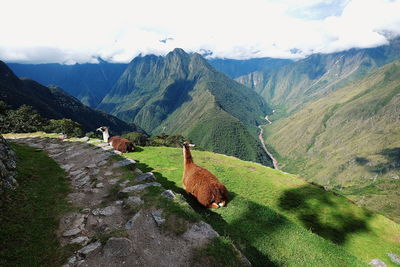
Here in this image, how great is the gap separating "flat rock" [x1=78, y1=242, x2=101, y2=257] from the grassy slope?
5521 mm

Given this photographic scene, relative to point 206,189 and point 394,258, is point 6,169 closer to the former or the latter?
point 206,189

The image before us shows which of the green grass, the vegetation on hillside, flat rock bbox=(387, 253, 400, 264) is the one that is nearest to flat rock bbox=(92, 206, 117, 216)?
the green grass

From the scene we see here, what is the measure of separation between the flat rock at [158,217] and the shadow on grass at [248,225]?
2265 millimetres

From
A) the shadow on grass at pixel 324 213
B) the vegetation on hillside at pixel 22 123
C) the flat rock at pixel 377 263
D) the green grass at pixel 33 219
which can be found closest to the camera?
the green grass at pixel 33 219

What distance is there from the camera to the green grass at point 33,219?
8133 mm

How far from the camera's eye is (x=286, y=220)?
13.3 m

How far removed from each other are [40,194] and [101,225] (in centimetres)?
495

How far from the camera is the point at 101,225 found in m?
10.8

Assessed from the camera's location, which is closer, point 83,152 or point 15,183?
point 15,183

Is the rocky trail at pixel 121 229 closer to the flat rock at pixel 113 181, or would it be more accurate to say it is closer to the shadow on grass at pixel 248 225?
the flat rock at pixel 113 181

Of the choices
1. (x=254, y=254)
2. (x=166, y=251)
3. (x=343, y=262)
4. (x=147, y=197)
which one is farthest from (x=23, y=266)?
(x=343, y=262)

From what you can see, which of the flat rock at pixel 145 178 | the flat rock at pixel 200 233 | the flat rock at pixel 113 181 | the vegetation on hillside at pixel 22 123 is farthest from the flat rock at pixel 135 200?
the vegetation on hillside at pixel 22 123

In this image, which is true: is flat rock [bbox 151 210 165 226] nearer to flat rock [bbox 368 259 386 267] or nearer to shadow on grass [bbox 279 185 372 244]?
shadow on grass [bbox 279 185 372 244]

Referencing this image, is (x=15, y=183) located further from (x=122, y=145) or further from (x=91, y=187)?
(x=122, y=145)
